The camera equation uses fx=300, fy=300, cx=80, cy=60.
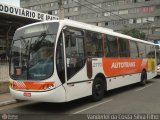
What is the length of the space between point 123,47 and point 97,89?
3.82 metres

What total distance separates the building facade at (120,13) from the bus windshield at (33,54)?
62714 millimetres

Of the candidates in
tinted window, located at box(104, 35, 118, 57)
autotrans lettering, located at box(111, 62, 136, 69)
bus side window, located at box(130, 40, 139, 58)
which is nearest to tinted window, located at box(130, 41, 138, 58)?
bus side window, located at box(130, 40, 139, 58)

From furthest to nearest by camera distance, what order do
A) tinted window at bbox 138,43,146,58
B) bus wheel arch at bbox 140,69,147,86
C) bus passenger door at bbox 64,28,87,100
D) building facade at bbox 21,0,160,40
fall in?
building facade at bbox 21,0,160,40
tinted window at bbox 138,43,146,58
bus wheel arch at bbox 140,69,147,86
bus passenger door at bbox 64,28,87,100

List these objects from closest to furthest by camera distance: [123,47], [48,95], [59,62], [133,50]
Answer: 1. [48,95]
2. [59,62]
3. [123,47]
4. [133,50]

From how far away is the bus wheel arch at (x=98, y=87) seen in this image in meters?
12.0

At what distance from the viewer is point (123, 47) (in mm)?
15219

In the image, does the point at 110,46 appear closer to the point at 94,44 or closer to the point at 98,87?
the point at 94,44

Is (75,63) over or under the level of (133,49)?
under

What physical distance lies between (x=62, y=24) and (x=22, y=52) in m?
1.72

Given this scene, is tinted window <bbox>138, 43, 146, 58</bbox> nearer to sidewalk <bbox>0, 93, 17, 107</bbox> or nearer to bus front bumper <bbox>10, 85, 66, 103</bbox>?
sidewalk <bbox>0, 93, 17, 107</bbox>

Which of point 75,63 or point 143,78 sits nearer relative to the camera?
point 75,63

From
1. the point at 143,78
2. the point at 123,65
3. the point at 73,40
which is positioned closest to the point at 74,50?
the point at 73,40

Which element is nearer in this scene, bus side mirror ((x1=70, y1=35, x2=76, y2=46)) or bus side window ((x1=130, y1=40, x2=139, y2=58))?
bus side mirror ((x1=70, y1=35, x2=76, y2=46))

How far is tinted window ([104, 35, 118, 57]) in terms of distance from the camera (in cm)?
1329
